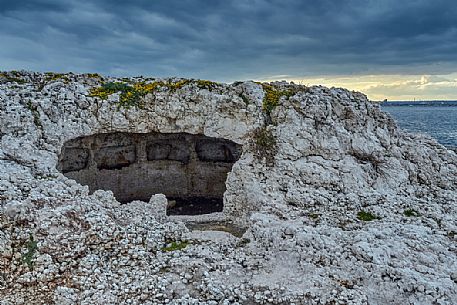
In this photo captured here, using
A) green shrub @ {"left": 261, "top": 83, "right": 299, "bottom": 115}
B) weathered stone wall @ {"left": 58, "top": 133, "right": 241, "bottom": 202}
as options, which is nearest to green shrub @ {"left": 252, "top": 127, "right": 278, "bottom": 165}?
green shrub @ {"left": 261, "top": 83, "right": 299, "bottom": 115}

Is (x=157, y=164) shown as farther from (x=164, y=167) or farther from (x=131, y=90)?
(x=131, y=90)

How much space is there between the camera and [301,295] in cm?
1314

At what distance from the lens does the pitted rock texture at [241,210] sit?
1340 centimetres

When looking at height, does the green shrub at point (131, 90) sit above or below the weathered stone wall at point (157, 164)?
above

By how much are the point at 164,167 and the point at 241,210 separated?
736cm

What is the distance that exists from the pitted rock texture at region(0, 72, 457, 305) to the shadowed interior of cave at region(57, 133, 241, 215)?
1.09ft

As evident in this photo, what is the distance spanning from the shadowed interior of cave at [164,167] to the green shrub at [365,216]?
7.81m

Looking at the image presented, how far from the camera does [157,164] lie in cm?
2514

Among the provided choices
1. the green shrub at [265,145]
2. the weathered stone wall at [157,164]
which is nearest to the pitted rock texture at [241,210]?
the green shrub at [265,145]

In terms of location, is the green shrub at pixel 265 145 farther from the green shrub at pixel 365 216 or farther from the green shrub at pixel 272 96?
the green shrub at pixel 365 216

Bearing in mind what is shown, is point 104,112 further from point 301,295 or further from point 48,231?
point 301,295

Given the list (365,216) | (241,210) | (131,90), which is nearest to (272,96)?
(241,210)

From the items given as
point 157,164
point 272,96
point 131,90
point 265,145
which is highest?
point 131,90

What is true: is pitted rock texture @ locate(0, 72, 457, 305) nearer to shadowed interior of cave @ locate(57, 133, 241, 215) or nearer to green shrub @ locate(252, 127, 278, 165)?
green shrub @ locate(252, 127, 278, 165)
